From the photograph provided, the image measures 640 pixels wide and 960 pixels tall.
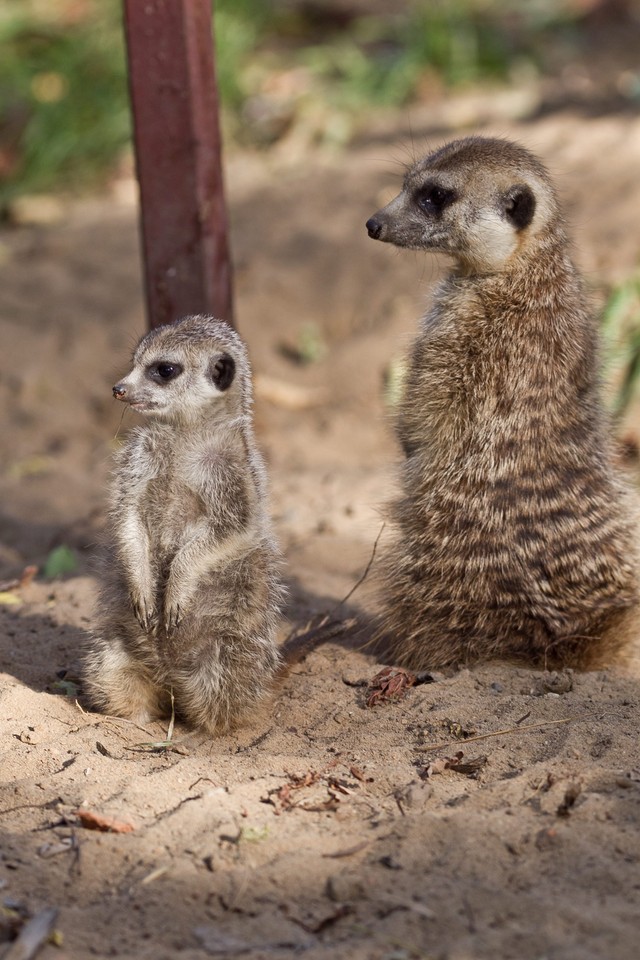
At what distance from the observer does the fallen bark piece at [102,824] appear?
8.16 feet

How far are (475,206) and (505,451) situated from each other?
740 mm

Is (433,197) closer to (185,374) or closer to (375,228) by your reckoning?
(375,228)

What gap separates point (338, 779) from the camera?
108 inches

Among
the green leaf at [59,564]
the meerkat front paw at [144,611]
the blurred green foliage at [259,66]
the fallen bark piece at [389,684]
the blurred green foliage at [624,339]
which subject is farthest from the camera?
the blurred green foliage at [259,66]

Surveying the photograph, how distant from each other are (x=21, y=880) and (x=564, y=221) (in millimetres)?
2479

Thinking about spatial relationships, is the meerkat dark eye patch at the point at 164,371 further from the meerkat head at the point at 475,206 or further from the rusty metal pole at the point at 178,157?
the rusty metal pole at the point at 178,157

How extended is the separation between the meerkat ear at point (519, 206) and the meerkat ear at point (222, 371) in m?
0.97

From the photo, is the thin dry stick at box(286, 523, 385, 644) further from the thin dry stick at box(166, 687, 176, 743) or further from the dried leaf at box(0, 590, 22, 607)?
the dried leaf at box(0, 590, 22, 607)

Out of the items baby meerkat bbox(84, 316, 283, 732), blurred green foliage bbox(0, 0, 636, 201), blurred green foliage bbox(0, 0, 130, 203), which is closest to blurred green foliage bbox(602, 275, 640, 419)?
baby meerkat bbox(84, 316, 283, 732)

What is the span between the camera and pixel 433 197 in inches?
138

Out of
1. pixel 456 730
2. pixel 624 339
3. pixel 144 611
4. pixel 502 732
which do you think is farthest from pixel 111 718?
pixel 624 339

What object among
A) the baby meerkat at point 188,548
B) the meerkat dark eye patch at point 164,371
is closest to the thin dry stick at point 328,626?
the baby meerkat at point 188,548

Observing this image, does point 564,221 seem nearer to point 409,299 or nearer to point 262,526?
point 262,526

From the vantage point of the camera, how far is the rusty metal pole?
12.6 ft
